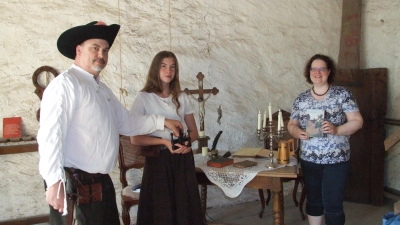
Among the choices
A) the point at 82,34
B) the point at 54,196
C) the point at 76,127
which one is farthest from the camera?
the point at 82,34

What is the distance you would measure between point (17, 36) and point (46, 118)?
1780 mm

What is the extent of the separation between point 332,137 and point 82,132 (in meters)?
1.65

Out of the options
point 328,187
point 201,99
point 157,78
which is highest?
point 157,78

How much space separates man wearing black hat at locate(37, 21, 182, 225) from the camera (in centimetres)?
156

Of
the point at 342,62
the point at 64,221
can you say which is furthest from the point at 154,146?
the point at 342,62

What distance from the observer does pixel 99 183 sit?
1.81 metres

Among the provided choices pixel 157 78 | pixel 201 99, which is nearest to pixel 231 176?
pixel 157 78

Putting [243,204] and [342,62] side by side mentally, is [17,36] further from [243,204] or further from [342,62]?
[342,62]

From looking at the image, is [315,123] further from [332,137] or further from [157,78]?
[157,78]

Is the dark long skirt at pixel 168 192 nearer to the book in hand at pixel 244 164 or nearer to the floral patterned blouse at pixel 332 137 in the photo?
the book in hand at pixel 244 164

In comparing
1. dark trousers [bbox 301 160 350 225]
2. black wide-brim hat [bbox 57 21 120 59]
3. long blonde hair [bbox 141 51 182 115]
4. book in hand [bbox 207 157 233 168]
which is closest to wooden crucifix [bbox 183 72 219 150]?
book in hand [bbox 207 157 233 168]

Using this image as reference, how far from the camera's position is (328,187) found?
8.25ft

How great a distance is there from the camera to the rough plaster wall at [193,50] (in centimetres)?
305

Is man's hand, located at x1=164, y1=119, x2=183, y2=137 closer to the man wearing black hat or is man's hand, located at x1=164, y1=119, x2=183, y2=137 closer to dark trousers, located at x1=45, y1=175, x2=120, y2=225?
the man wearing black hat
